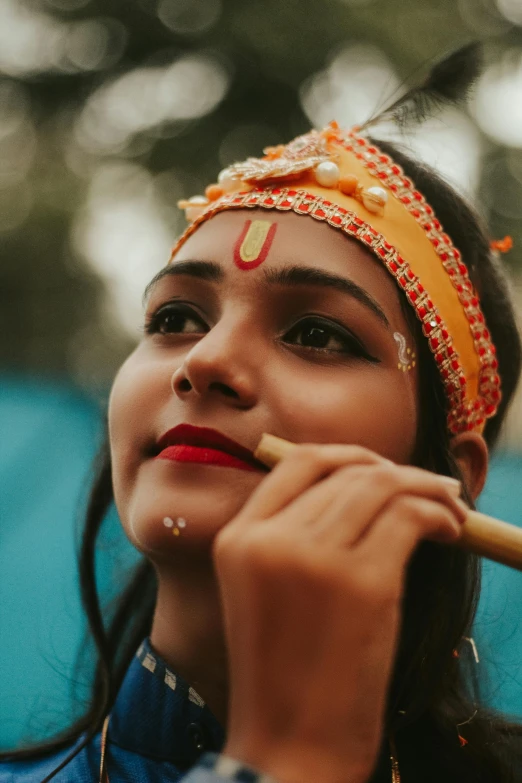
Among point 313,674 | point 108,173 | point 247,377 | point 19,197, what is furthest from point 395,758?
point 19,197

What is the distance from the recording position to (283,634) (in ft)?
3.00

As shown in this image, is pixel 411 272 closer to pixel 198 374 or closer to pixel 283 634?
pixel 198 374

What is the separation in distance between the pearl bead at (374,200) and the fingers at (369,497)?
84cm

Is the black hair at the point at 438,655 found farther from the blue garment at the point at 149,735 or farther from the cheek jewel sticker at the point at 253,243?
the cheek jewel sticker at the point at 253,243

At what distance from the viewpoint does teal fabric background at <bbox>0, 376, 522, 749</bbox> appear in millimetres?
2086

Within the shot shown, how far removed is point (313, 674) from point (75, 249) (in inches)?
328

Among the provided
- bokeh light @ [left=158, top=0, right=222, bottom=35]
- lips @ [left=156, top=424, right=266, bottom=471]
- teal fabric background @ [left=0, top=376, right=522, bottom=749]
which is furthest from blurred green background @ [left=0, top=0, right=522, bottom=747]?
lips @ [left=156, top=424, right=266, bottom=471]

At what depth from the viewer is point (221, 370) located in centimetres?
131

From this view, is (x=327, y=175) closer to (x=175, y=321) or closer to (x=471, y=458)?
(x=175, y=321)

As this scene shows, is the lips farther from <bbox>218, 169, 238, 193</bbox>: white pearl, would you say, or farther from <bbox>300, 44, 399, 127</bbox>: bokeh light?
<bbox>300, 44, 399, 127</bbox>: bokeh light

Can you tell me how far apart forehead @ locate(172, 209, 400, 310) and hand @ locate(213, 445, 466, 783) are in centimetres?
66

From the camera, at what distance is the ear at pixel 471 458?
5.73 ft

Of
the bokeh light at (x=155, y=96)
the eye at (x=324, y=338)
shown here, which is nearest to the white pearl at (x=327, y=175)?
the eye at (x=324, y=338)

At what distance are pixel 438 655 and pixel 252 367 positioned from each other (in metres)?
0.84
